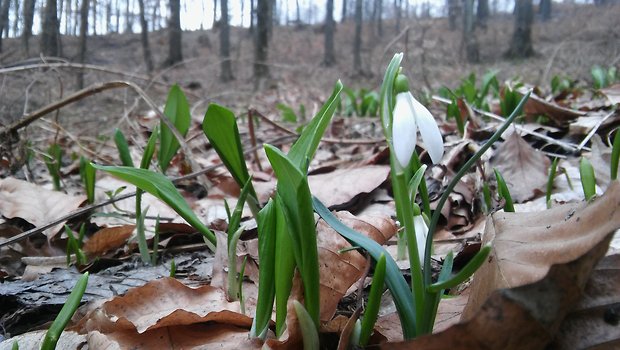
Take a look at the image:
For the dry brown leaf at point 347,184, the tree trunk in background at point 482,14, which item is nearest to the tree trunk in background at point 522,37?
the tree trunk in background at point 482,14

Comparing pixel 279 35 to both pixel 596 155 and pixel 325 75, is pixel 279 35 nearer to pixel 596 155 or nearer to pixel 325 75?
pixel 325 75

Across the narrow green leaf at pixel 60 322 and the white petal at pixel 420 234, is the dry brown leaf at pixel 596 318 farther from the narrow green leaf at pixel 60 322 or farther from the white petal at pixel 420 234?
the narrow green leaf at pixel 60 322

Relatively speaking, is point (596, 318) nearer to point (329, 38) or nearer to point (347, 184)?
point (347, 184)

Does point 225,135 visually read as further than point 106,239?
No

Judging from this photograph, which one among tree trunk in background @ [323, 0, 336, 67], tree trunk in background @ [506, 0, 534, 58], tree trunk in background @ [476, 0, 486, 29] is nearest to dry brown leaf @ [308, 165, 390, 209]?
tree trunk in background @ [506, 0, 534, 58]

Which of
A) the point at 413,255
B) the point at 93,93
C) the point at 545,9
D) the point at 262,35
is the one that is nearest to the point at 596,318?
the point at 413,255

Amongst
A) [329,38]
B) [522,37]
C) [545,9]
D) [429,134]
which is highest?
[545,9]

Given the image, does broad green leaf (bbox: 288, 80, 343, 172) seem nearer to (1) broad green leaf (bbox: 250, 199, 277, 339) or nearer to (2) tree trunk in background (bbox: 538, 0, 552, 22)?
(1) broad green leaf (bbox: 250, 199, 277, 339)

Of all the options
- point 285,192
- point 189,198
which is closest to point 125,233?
point 189,198
